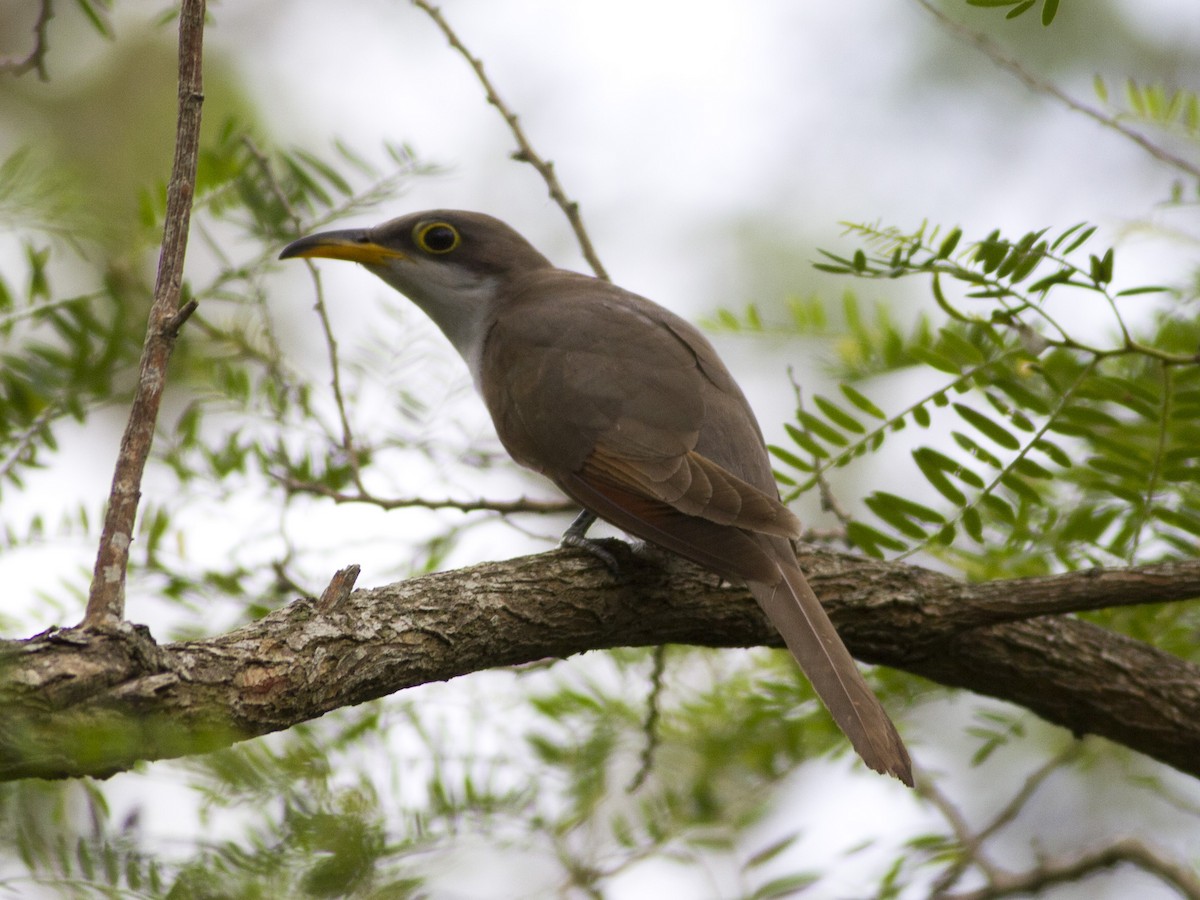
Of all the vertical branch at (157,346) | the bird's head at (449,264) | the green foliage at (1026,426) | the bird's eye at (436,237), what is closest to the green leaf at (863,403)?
the green foliage at (1026,426)

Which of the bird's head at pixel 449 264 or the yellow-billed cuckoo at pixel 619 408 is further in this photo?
the bird's head at pixel 449 264

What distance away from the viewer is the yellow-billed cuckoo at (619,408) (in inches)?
145

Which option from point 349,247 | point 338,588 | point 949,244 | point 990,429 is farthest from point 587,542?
point 349,247

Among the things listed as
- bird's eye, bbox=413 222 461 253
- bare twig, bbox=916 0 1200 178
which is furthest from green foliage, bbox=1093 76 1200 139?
bird's eye, bbox=413 222 461 253

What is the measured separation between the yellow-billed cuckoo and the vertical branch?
5.63ft

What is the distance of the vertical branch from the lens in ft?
8.20

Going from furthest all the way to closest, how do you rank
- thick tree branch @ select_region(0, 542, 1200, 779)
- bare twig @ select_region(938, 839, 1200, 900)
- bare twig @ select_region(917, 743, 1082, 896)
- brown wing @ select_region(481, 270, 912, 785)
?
bare twig @ select_region(917, 743, 1082, 896), bare twig @ select_region(938, 839, 1200, 900), brown wing @ select_region(481, 270, 912, 785), thick tree branch @ select_region(0, 542, 1200, 779)

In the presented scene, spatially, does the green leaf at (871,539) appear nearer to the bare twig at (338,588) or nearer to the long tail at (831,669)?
the long tail at (831,669)

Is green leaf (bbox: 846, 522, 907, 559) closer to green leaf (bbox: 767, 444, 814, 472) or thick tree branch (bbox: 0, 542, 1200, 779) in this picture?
thick tree branch (bbox: 0, 542, 1200, 779)

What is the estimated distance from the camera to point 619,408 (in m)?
4.36

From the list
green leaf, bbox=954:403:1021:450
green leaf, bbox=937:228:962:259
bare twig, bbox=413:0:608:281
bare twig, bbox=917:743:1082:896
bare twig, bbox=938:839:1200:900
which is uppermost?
bare twig, bbox=413:0:608:281

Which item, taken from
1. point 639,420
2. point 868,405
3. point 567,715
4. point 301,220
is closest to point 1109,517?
point 868,405

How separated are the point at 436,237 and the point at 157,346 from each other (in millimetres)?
3101

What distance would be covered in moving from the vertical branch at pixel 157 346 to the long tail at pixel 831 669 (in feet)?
6.15
